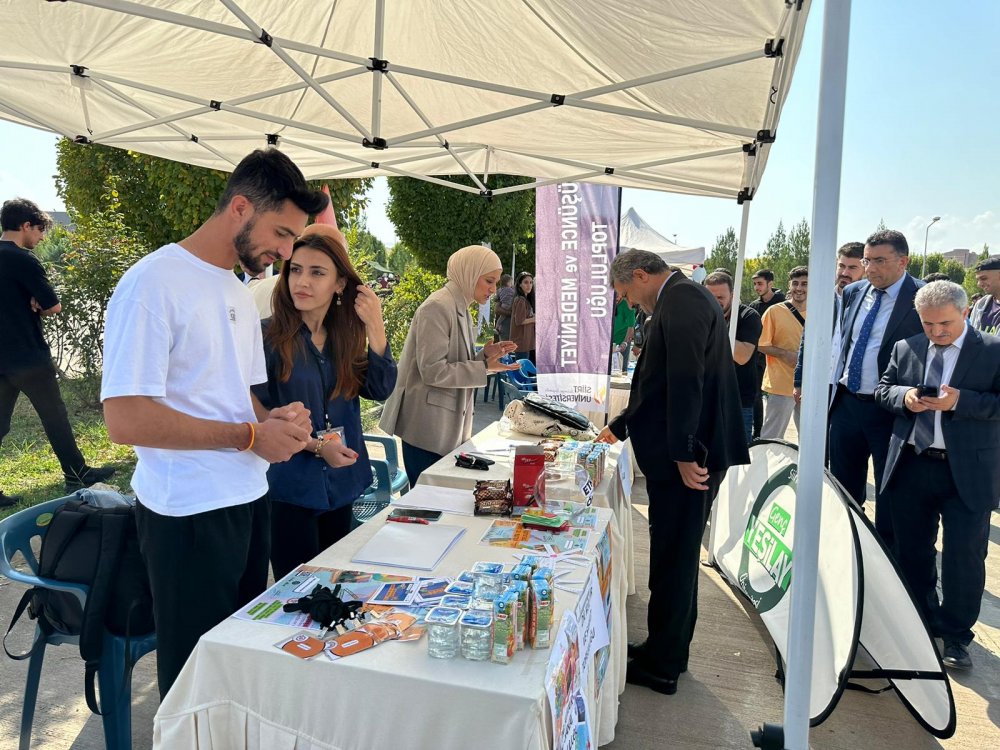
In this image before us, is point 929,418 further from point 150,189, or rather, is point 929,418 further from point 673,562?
point 150,189

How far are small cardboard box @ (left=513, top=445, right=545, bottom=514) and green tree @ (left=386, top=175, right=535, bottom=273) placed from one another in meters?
16.3

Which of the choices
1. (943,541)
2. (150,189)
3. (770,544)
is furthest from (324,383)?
(150,189)

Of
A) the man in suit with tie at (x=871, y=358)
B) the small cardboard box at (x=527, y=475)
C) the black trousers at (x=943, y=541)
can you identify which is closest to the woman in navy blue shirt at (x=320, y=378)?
the small cardboard box at (x=527, y=475)

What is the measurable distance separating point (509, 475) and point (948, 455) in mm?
2058

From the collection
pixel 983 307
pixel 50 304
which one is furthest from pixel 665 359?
pixel 983 307

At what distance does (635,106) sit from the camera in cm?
350

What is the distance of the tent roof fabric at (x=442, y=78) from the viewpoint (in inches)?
102

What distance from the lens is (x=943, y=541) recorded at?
3037 millimetres

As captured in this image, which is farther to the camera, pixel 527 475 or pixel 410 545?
pixel 527 475

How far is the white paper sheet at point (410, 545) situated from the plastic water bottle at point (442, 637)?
1.42 feet

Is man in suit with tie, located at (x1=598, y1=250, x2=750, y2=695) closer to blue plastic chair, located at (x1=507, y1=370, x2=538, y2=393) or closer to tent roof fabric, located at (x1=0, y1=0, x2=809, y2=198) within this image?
tent roof fabric, located at (x1=0, y1=0, x2=809, y2=198)

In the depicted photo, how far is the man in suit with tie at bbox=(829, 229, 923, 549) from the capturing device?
11.7ft

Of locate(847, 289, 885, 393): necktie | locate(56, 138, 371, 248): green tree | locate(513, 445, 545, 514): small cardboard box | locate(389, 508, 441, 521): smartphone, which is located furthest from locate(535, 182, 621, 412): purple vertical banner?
locate(56, 138, 371, 248): green tree

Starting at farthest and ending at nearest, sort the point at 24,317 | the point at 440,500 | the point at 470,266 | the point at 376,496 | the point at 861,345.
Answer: the point at 24,317 → the point at 861,345 → the point at 376,496 → the point at 470,266 → the point at 440,500
